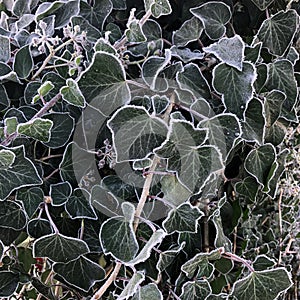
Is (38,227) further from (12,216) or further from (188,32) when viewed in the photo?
(188,32)

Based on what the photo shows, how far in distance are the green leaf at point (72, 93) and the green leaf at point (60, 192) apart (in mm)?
123

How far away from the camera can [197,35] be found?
2.13ft

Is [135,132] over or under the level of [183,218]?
over

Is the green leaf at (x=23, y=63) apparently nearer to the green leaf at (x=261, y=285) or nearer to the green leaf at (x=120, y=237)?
the green leaf at (x=120, y=237)

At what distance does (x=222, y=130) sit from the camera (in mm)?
556

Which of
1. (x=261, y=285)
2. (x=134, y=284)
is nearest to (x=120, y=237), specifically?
(x=134, y=284)

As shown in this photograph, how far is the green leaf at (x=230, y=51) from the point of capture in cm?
57

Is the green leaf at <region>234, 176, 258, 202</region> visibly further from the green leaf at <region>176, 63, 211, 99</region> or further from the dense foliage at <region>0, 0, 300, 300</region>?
the green leaf at <region>176, 63, 211, 99</region>

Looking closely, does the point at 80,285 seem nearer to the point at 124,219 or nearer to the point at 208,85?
the point at 124,219

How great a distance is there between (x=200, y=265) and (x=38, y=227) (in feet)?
0.65

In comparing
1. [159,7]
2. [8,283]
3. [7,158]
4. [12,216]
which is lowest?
[8,283]

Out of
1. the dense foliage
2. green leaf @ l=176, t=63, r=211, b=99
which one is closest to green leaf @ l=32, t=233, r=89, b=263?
the dense foliage

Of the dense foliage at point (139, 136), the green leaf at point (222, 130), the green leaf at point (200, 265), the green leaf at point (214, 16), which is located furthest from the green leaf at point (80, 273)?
the green leaf at point (214, 16)

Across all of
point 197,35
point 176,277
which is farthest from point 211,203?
point 197,35
